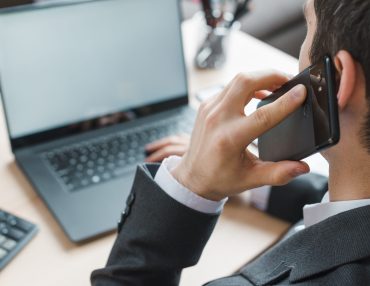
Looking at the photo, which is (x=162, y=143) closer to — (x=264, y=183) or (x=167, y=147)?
(x=167, y=147)

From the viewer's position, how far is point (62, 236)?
2.62 ft

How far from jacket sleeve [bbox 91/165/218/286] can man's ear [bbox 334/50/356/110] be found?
25cm

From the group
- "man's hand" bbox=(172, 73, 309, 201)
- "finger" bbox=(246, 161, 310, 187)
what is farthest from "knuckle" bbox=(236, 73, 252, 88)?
"finger" bbox=(246, 161, 310, 187)

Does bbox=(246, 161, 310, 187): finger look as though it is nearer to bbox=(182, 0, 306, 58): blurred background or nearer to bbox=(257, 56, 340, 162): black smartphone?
bbox=(257, 56, 340, 162): black smartphone

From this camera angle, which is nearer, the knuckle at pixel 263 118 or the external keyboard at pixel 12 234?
the knuckle at pixel 263 118

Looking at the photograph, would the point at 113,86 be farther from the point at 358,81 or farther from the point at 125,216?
the point at 358,81

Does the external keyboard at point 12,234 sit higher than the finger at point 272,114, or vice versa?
the finger at point 272,114

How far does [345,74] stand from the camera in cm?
53

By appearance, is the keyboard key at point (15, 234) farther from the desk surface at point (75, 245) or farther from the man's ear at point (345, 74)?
the man's ear at point (345, 74)

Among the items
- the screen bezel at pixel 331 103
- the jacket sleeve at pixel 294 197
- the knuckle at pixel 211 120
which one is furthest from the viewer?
the jacket sleeve at pixel 294 197

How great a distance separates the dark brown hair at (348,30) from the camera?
21.0 inches

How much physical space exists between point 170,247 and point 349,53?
34cm

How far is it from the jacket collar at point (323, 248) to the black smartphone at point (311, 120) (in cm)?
9

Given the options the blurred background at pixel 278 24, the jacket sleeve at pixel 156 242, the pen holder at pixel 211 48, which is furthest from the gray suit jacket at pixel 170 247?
the blurred background at pixel 278 24
